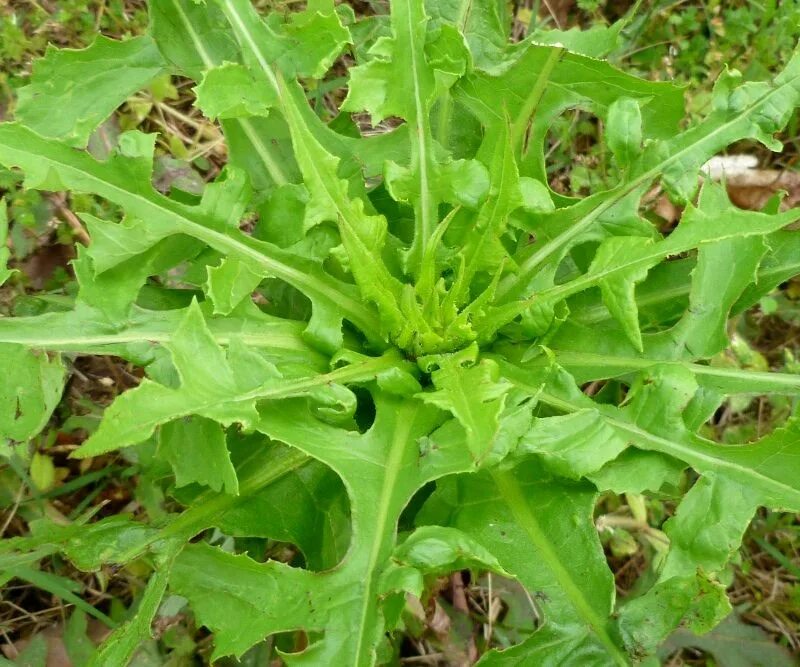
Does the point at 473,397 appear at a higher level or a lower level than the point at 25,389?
lower

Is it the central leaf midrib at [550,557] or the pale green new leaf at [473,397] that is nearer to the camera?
the pale green new leaf at [473,397]

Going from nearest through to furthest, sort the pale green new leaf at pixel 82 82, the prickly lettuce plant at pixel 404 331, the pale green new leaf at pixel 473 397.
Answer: the pale green new leaf at pixel 473 397 → the prickly lettuce plant at pixel 404 331 → the pale green new leaf at pixel 82 82

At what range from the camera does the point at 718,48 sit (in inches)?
100

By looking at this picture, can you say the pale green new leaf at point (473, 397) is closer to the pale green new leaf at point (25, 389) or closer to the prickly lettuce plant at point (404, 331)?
the prickly lettuce plant at point (404, 331)

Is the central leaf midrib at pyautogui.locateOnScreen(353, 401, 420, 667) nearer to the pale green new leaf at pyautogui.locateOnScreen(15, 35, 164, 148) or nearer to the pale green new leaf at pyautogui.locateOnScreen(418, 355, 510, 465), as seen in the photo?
the pale green new leaf at pyautogui.locateOnScreen(418, 355, 510, 465)

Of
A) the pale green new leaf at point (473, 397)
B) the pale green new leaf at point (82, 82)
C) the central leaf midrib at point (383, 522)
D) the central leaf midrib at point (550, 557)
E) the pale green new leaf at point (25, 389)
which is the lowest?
the central leaf midrib at point (550, 557)

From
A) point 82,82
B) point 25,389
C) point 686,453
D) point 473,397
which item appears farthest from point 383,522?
point 82,82

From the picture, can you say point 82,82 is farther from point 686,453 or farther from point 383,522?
point 686,453

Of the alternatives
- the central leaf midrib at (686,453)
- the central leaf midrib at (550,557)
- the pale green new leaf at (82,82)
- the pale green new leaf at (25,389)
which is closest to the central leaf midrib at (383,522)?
the central leaf midrib at (550,557)

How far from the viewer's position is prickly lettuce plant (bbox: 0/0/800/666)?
1.33m

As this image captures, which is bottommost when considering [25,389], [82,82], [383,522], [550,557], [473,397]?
[550,557]

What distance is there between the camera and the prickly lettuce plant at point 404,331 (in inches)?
52.4

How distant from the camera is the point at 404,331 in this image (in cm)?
153

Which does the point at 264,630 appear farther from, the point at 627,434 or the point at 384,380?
the point at 627,434
